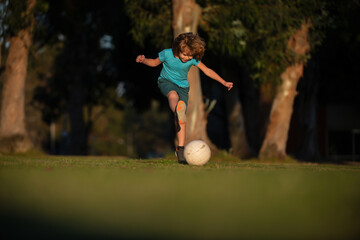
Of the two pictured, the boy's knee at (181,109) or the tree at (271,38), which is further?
the tree at (271,38)

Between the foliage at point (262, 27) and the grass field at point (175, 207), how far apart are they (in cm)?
1136

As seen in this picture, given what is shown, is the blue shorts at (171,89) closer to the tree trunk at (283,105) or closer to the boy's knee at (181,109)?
the boy's knee at (181,109)

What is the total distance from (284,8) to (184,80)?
8469 mm

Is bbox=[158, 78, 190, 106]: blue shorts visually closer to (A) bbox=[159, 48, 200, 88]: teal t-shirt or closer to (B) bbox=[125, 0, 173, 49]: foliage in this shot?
(A) bbox=[159, 48, 200, 88]: teal t-shirt

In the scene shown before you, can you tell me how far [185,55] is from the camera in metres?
9.39

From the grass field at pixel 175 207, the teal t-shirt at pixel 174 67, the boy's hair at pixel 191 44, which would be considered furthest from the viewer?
the teal t-shirt at pixel 174 67

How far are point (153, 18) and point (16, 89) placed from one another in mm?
4959

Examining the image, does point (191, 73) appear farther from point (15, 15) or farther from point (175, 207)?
point (175, 207)

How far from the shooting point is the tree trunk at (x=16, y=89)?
17.0 metres

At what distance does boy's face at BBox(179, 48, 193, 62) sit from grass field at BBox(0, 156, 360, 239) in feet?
11.4

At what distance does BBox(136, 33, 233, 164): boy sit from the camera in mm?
9227

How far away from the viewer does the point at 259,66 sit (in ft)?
59.2

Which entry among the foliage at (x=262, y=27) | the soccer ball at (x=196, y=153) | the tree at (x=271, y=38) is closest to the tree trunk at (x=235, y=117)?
the tree at (x=271, y=38)

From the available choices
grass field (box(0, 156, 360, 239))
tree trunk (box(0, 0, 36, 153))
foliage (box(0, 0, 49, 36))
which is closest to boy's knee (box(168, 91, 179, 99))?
grass field (box(0, 156, 360, 239))
